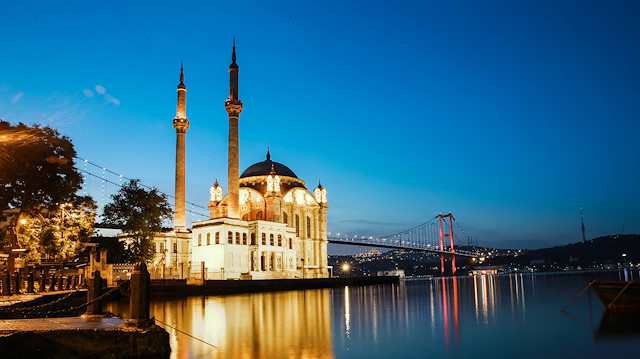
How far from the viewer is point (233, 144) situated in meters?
53.8

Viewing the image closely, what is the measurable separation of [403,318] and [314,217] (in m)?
47.2

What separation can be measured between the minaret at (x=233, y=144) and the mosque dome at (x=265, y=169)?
1509 cm

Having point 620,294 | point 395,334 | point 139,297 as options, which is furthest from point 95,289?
point 620,294

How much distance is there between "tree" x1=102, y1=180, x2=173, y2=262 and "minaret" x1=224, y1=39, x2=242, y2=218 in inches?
326

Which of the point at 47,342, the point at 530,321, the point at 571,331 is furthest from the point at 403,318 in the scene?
the point at 47,342

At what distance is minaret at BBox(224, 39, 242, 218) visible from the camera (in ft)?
174

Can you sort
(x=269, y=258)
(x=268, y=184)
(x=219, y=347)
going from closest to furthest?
(x=219, y=347) → (x=269, y=258) → (x=268, y=184)

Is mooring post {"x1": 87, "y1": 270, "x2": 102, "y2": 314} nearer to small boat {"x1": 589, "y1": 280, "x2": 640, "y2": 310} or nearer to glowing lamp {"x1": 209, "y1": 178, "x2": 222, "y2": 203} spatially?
small boat {"x1": 589, "y1": 280, "x2": 640, "y2": 310}

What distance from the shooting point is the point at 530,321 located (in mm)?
21031

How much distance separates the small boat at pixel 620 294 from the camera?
22500mm

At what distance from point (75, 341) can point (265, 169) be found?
60070 millimetres

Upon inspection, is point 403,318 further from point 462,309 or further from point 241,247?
point 241,247

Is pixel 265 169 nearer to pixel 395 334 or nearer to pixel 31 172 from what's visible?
pixel 31 172

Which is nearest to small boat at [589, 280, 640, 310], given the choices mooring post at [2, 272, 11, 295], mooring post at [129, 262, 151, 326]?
mooring post at [129, 262, 151, 326]
